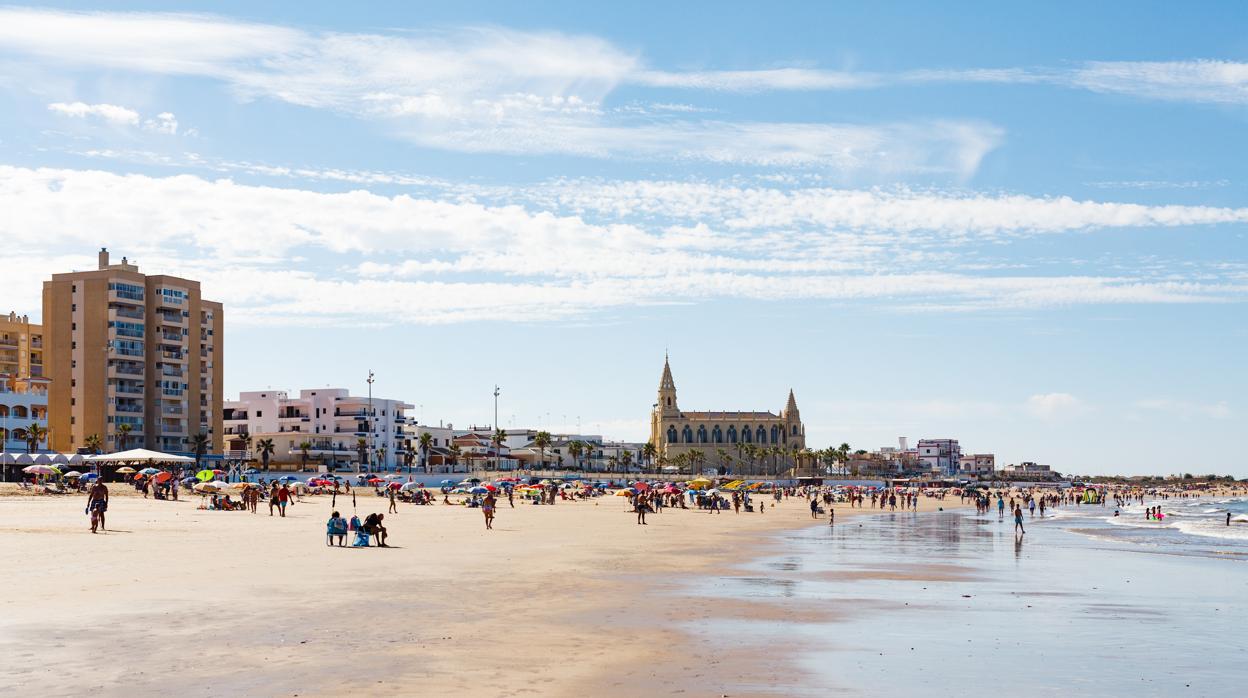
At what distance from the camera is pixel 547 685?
15.8 m

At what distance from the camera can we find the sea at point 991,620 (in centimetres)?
1730

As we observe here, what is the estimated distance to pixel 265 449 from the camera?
142 meters

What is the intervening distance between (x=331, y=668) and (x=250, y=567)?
14951 mm

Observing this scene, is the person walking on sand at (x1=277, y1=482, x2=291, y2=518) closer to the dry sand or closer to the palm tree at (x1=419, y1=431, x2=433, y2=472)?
the dry sand

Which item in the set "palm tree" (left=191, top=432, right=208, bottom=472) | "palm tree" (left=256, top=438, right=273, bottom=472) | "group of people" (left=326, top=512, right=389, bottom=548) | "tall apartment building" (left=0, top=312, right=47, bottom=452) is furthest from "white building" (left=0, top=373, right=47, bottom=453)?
"group of people" (left=326, top=512, right=389, bottom=548)

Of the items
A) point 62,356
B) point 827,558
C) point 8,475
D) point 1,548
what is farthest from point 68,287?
point 827,558

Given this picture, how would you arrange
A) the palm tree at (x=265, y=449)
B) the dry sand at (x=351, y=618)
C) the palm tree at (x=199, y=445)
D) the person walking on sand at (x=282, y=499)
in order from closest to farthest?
1. the dry sand at (x=351, y=618)
2. the person walking on sand at (x=282, y=499)
3. the palm tree at (x=199, y=445)
4. the palm tree at (x=265, y=449)

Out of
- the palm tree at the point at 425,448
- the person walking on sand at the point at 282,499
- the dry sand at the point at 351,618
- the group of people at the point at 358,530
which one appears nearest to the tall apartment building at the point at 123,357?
the palm tree at the point at 425,448

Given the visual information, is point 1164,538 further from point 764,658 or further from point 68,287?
point 68,287

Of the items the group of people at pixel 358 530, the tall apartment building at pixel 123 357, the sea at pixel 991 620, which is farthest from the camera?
the tall apartment building at pixel 123 357

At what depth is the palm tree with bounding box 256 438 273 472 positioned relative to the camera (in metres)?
141

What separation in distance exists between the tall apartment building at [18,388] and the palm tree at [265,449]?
1058 inches

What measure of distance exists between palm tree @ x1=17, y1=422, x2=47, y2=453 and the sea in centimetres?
7542

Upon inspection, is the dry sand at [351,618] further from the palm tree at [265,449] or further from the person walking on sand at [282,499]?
the palm tree at [265,449]
